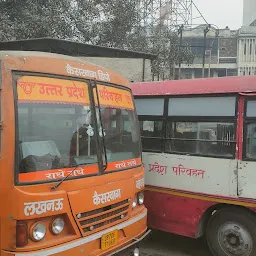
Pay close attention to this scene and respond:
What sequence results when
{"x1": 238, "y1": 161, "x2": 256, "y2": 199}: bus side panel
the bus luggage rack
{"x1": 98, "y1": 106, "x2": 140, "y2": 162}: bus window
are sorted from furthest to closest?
{"x1": 238, "y1": 161, "x2": 256, "y2": 199}: bus side panel < {"x1": 98, "y1": 106, "x2": 140, "y2": 162}: bus window < the bus luggage rack

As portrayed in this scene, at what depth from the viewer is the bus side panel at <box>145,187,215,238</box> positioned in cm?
472

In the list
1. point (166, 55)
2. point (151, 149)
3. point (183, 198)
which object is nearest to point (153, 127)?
point (151, 149)

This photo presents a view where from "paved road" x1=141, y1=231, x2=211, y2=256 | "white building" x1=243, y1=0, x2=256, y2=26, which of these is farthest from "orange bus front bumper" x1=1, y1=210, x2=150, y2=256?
"white building" x1=243, y1=0, x2=256, y2=26

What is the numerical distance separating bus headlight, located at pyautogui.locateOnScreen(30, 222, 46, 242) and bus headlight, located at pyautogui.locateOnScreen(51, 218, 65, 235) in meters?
0.09

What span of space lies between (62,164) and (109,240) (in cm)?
92

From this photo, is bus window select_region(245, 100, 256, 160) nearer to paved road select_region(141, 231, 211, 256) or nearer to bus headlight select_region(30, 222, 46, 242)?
paved road select_region(141, 231, 211, 256)

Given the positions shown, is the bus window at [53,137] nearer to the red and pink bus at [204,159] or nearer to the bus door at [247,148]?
the red and pink bus at [204,159]

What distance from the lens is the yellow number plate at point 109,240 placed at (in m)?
3.45

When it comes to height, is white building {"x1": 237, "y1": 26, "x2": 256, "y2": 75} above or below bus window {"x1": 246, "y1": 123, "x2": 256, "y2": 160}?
above

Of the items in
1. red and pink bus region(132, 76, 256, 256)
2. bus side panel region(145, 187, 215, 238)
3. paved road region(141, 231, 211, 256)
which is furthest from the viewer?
paved road region(141, 231, 211, 256)

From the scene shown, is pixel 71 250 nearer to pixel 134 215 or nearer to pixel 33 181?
pixel 33 181

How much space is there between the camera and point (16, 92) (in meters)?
3.03

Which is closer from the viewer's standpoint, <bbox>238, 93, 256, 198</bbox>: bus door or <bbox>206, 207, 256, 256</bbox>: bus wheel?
<bbox>238, 93, 256, 198</bbox>: bus door

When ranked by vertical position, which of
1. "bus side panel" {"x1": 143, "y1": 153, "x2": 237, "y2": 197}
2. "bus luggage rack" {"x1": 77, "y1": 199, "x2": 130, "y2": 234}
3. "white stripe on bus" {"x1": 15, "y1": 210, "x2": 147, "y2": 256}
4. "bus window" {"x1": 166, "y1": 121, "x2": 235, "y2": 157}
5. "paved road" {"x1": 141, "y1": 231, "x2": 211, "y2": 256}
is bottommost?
"paved road" {"x1": 141, "y1": 231, "x2": 211, "y2": 256}
